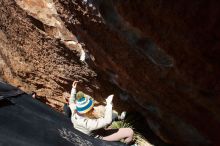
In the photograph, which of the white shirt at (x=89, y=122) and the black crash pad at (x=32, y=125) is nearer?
the black crash pad at (x=32, y=125)

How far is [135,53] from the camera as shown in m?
3.16

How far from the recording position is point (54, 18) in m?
3.96

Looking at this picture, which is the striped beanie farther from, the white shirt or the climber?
the white shirt

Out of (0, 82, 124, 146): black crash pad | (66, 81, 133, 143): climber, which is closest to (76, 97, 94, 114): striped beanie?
(66, 81, 133, 143): climber

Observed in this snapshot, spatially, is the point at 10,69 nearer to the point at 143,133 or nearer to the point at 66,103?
the point at 66,103

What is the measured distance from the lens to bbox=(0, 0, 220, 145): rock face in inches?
104

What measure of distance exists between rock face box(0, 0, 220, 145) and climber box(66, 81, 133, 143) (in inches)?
10.4

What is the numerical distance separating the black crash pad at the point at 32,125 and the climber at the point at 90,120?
5.1 inches

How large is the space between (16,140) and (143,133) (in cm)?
181

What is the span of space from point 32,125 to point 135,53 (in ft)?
4.03

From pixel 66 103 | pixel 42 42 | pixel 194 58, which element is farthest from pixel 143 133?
pixel 194 58

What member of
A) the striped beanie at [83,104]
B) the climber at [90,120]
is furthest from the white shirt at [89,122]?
the striped beanie at [83,104]

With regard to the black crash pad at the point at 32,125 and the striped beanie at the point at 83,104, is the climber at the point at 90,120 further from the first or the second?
the black crash pad at the point at 32,125

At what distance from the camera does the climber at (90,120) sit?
4.05 m
